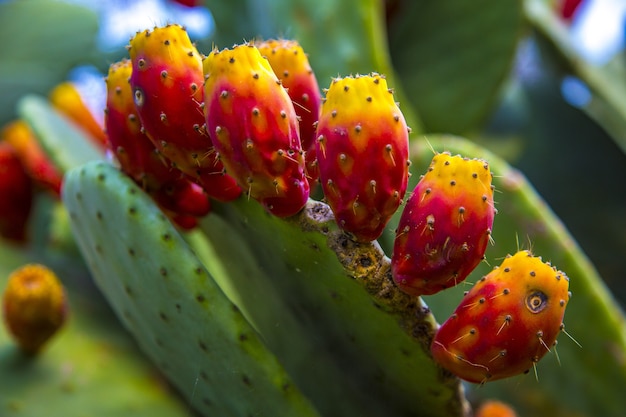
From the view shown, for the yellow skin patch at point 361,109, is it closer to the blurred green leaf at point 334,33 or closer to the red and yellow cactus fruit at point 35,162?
the blurred green leaf at point 334,33

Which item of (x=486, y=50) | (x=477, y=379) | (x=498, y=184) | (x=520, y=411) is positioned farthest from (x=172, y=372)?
(x=486, y=50)

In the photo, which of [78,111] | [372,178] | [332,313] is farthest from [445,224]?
[78,111]

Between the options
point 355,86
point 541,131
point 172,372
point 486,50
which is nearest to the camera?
point 355,86

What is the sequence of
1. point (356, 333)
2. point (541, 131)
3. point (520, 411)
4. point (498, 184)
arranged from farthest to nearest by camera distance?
point (541, 131)
point (520, 411)
point (498, 184)
point (356, 333)

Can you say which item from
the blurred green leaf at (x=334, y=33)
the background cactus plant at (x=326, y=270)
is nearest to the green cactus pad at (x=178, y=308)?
the background cactus plant at (x=326, y=270)

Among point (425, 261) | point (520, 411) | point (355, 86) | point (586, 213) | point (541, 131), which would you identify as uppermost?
point (355, 86)

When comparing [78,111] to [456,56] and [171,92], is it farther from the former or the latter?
[171,92]

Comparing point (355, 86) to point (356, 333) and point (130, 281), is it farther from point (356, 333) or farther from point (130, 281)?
point (130, 281)
